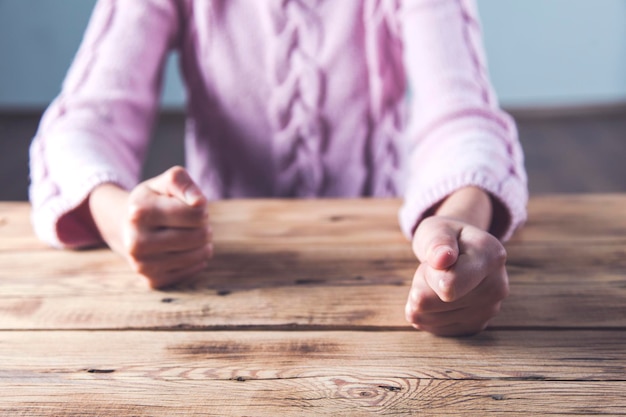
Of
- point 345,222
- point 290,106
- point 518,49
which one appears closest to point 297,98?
point 290,106

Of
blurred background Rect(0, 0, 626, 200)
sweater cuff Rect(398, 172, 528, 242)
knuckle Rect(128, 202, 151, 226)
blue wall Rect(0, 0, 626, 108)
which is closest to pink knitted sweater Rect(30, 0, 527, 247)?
sweater cuff Rect(398, 172, 528, 242)

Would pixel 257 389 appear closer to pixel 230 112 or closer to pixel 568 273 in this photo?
pixel 568 273

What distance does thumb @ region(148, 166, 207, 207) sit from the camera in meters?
0.54

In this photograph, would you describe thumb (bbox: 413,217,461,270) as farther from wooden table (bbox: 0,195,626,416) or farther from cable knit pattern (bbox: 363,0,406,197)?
cable knit pattern (bbox: 363,0,406,197)

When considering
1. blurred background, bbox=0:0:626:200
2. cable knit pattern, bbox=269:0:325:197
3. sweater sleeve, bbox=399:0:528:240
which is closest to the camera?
sweater sleeve, bbox=399:0:528:240

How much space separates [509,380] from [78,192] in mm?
440

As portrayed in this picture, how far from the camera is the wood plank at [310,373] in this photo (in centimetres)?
40

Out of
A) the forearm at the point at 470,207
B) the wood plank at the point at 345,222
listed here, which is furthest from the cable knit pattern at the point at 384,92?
the forearm at the point at 470,207

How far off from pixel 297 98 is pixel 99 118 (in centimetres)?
27

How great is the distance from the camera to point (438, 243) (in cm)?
46

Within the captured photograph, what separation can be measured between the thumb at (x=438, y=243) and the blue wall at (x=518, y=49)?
8.56 ft

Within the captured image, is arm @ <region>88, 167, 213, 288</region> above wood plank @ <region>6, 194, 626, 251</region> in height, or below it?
above

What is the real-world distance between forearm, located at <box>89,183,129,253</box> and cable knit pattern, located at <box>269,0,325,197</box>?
29cm

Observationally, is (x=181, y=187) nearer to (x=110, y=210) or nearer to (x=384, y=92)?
(x=110, y=210)
